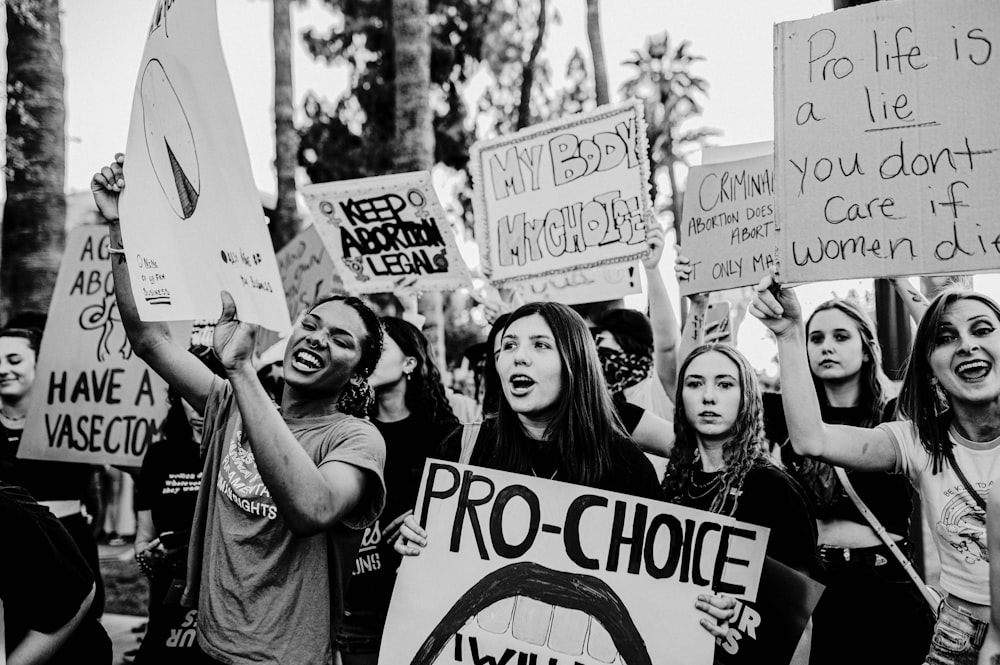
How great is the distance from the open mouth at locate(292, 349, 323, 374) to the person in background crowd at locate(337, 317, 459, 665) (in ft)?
2.07

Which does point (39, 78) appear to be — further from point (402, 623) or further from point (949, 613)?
point (949, 613)

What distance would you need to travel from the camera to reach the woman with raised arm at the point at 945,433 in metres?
2.52

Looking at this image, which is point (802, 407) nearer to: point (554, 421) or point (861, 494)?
point (554, 421)

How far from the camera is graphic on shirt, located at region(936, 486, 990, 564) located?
98.7 inches

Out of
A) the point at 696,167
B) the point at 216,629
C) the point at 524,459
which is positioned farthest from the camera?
the point at 696,167

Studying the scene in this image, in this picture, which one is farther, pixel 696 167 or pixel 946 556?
pixel 696 167

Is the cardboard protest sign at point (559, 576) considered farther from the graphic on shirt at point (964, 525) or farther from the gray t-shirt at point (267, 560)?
the graphic on shirt at point (964, 525)

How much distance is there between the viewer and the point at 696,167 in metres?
4.16

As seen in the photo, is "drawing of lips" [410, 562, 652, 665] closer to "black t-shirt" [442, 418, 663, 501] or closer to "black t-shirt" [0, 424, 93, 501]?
"black t-shirt" [442, 418, 663, 501]

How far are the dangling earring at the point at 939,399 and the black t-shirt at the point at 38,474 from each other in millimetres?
3797

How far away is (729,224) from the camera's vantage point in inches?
153

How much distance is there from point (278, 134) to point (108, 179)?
11743 mm

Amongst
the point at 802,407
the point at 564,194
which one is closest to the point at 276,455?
the point at 802,407

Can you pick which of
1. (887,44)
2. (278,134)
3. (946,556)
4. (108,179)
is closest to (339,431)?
A: (108,179)
